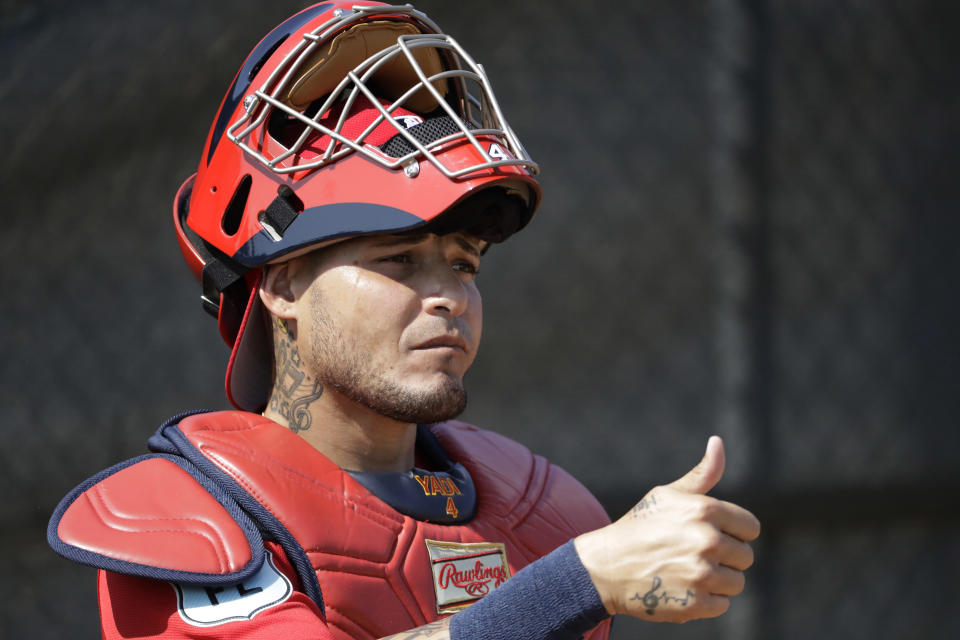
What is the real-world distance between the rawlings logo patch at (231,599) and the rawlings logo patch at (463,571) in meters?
0.22

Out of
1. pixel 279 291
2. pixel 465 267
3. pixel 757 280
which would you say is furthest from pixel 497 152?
pixel 757 280

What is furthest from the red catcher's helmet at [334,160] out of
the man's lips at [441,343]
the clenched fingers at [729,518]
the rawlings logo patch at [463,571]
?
the clenched fingers at [729,518]

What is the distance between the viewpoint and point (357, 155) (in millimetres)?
1278

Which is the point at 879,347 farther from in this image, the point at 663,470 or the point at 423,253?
the point at 423,253

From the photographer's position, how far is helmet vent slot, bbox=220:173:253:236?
136cm

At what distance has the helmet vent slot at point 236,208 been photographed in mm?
1357

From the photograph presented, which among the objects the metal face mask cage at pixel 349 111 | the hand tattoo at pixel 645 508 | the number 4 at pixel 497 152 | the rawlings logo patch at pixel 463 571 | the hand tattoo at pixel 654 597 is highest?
the metal face mask cage at pixel 349 111

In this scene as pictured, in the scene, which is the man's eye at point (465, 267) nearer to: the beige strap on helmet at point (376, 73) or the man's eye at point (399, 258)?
the man's eye at point (399, 258)

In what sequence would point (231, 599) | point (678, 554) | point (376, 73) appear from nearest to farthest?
point (678, 554) < point (231, 599) < point (376, 73)

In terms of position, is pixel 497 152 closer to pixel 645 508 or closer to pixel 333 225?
pixel 333 225

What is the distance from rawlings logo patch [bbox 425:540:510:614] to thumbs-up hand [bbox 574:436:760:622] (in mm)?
311

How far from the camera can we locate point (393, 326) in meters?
1.26

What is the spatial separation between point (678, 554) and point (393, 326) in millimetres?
471

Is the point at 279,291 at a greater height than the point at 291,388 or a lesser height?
greater
